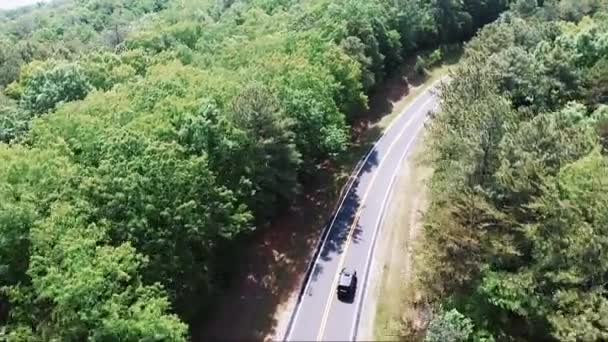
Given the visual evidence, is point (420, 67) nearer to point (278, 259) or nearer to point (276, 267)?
point (278, 259)

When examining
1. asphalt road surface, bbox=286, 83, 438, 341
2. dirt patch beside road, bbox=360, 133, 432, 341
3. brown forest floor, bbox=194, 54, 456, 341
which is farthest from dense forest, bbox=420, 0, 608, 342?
brown forest floor, bbox=194, 54, 456, 341

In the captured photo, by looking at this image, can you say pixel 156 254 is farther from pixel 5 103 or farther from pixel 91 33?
pixel 91 33

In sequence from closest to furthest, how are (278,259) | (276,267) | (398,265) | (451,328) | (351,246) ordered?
(451,328) → (398,265) → (276,267) → (278,259) → (351,246)

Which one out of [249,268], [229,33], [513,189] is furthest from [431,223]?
[229,33]

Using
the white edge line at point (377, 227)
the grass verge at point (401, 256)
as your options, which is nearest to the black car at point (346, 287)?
the white edge line at point (377, 227)

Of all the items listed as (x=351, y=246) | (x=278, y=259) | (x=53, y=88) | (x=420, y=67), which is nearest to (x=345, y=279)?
(x=351, y=246)

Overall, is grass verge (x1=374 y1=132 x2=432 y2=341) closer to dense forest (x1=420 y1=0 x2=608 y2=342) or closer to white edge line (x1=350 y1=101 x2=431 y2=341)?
white edge line (x1=350 y1=101 x2=431 y2=341)

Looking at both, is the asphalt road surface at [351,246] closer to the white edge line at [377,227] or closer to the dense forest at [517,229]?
the white edge line at [377,227]
